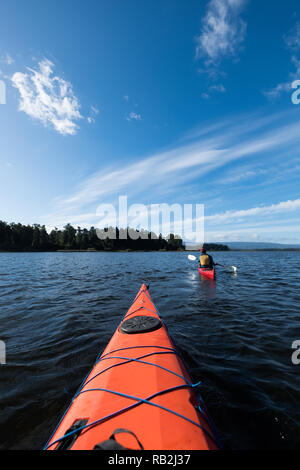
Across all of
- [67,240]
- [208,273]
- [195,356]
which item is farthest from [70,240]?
[195,356]

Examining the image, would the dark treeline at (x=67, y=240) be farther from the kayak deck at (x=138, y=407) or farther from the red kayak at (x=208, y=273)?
the kayak deck at (x=138, y=407)

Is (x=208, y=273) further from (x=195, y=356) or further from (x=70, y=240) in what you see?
(x=70, y=240)

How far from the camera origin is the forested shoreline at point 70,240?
86.2m

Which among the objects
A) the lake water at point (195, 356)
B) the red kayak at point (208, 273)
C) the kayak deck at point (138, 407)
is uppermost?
the kayak deck at point (138, 407)

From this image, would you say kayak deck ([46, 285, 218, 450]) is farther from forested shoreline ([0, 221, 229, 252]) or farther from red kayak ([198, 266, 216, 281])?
forested shoreline ([0, 221, 229, 252])

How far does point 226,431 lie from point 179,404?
1169mm

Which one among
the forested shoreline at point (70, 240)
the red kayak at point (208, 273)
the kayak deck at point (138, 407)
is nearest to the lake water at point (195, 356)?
the kayak deck at point (138, 407)

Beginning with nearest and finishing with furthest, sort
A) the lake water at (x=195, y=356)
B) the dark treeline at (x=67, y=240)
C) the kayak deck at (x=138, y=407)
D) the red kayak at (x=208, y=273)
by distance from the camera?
the kayak deck at (x=138, y=407) → the lake water at (x=195, y=356) → the red kayak at (x=208, y=273) → the dark treeline at (x=67, y=240)

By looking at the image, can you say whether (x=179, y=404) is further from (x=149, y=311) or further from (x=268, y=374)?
(x=149, y=311)

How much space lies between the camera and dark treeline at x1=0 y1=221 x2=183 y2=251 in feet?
283

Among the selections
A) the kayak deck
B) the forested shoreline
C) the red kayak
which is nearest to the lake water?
the kayak deck

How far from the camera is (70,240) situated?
94312 mm
